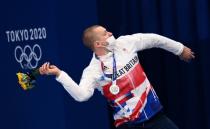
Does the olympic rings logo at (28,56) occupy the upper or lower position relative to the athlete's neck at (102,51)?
lower

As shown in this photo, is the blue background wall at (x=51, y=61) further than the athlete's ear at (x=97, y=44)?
Yes

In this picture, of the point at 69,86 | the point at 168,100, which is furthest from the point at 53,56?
the point at 168,100

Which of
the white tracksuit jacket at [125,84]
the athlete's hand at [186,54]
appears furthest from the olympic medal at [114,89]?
the athlete's hand at [186,54]

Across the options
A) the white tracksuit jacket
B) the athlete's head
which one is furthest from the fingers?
the athlete's head

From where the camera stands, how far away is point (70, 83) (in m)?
3.78

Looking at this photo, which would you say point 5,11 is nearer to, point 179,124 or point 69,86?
point 69,86

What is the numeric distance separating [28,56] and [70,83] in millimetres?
910

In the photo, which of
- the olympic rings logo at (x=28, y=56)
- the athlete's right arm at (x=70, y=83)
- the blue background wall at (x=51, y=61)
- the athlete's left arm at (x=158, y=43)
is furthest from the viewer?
the olympic rings logo at (x=28, y=56)

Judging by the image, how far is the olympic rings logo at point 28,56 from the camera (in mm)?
4531

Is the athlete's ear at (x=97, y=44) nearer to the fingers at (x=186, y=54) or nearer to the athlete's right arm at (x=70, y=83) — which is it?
the athlete's right arm at (x=70, y=83)

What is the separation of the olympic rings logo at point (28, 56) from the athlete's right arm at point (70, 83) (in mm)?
740

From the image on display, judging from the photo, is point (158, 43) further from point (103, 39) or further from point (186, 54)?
point (103, 39)

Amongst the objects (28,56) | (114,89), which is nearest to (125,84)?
(114,89)

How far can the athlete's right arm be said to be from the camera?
3775 mm
